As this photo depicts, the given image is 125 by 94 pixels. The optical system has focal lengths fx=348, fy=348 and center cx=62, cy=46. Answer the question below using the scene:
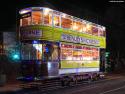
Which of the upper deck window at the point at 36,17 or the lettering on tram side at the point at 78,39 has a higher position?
the upper deck window at the point at 36,17

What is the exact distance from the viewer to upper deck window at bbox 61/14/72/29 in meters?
24.7

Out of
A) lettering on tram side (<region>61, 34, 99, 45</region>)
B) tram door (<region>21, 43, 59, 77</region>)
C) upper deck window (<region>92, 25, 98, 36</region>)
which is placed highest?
upper deck window (<region>92, 25, 98, 36</region>)

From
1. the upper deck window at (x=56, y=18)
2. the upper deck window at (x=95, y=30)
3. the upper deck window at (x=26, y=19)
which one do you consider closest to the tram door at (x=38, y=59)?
the upper deck window at (x=26, y=19)

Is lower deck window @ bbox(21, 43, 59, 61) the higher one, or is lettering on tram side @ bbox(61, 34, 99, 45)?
lettering on tram side @ bbox(61, 34, 99, 45)

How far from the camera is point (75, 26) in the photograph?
2672 centimetres

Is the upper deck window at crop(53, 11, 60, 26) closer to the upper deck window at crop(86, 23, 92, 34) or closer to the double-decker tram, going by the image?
the double-decker tram

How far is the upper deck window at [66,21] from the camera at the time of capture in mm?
24723

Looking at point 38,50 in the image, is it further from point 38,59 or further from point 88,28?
point 88,28

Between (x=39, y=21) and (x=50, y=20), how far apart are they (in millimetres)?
877

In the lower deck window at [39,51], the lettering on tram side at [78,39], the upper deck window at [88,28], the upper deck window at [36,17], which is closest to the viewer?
the lower deck window at [39,51]

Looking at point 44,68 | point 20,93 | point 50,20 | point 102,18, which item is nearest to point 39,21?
point 50,20

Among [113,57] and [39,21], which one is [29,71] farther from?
[113,57]

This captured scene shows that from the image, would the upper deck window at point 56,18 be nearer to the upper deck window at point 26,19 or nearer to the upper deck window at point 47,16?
the upper deck window at point 47,16

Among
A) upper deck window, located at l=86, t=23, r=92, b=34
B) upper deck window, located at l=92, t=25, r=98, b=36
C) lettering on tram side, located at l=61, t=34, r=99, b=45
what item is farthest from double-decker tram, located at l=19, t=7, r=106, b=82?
upper deck window, located at l=92, t=25, r=98, b=36
